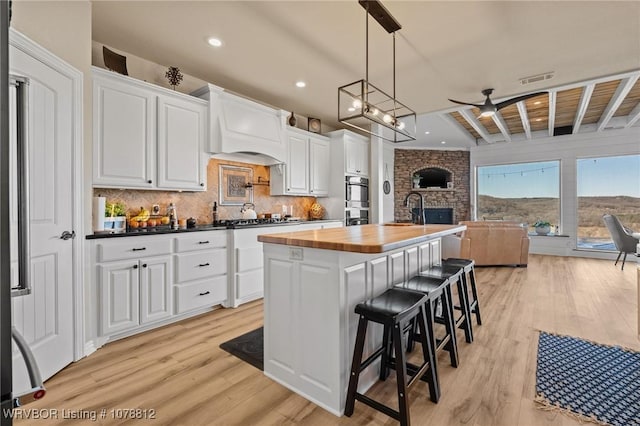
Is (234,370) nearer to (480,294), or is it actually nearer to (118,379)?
(118,379)

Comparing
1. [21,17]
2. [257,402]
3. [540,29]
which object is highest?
[540,29]

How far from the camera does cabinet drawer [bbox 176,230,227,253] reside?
3.06 m

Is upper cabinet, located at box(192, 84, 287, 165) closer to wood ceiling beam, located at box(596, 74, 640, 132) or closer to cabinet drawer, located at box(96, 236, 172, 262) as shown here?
cabinet drawer, located at box(96, 236, 172, 262)

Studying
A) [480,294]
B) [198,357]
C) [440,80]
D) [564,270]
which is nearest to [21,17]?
[198,357]

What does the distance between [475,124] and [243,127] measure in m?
5.01

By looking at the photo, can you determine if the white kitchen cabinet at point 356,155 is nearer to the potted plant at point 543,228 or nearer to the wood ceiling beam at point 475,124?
the wood ceiling beam at point 475,124

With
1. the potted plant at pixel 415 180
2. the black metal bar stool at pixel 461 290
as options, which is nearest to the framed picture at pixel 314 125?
the black metal bar stool at pixel 461 290

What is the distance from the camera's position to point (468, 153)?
28.5 feet

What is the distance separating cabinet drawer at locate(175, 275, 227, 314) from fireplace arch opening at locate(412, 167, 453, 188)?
6.82m

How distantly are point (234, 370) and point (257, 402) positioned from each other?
429mm

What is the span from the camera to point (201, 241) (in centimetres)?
322

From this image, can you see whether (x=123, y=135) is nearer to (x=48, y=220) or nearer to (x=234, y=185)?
(x=48, y=220)

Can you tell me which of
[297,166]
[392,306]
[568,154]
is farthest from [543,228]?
[392,306]

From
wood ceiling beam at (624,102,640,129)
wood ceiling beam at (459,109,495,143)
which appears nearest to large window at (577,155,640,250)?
wood ceiling beam at (624,102,640,129)
